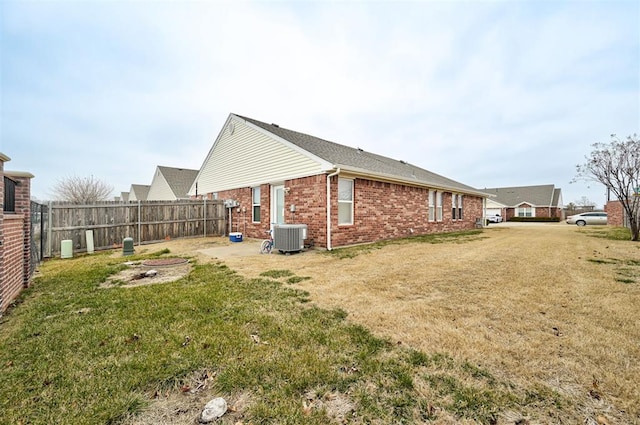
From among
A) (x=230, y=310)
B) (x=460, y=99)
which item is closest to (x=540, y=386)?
(x=230, y=310)

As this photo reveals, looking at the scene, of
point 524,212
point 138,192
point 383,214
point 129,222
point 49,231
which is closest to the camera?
point 49,231

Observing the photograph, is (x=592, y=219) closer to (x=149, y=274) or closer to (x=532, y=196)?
(x=532, y=196)

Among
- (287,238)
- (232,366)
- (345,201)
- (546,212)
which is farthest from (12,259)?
(546,212)

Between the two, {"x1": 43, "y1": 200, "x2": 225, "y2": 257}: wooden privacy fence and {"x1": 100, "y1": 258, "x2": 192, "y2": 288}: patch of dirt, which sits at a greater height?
{"x1": 43, "y1": 200, "x2": 225, "y2": 257}: wooden privacy fence

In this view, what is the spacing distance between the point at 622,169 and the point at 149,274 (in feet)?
60.9

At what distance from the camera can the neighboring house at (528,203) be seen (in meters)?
37.9

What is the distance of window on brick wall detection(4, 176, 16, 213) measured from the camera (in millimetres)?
4007

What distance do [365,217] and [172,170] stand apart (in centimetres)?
2315

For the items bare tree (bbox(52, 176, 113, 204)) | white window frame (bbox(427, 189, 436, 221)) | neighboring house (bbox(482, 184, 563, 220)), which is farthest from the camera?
neighboring house (bbox(482, 184, 563, 220))

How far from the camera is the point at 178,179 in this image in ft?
81.8

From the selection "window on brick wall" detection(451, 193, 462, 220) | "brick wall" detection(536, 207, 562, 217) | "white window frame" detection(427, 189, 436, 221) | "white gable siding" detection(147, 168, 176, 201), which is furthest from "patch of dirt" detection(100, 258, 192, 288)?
"brick wall" detection(536, 207, 562, 217)

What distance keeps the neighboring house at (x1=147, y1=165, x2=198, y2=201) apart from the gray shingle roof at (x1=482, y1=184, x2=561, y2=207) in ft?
138

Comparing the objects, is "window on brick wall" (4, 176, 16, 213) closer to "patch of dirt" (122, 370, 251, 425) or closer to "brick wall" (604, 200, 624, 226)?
"patch of dirt" (122, 370, 251, 425)

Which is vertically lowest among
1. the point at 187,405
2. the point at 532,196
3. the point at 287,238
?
the point at 187,405
